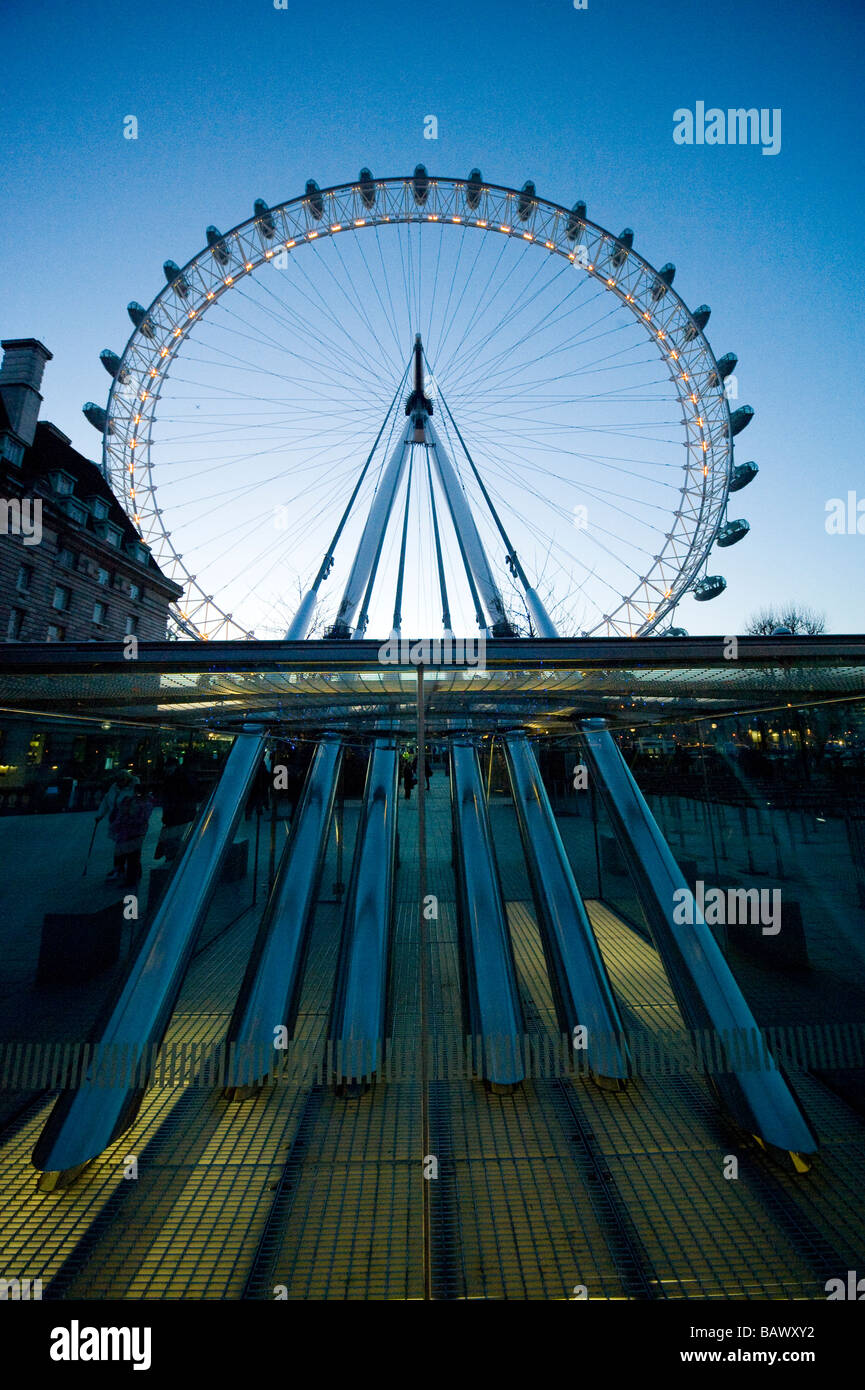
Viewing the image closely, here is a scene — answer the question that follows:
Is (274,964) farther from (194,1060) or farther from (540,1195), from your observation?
(540,1195)

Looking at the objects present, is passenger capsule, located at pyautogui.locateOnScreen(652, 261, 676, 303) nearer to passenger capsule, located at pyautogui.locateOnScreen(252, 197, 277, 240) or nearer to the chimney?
passenger capsule, located at pyautogui.locateOnScreen(252, 197, 277, 240)

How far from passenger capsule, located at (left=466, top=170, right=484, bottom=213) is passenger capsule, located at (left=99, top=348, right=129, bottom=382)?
11060 millimetres

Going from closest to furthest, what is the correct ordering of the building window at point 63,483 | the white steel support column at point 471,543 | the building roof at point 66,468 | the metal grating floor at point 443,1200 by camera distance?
the metal grating floor at point 443,1200 → the white steel support column at point 471,543 → the building roof at point 66,468 → the building window at point 63,483

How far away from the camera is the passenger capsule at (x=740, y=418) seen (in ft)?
54.6

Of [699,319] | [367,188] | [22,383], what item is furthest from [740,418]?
[22,383]

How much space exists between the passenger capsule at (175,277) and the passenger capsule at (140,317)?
1.10 m

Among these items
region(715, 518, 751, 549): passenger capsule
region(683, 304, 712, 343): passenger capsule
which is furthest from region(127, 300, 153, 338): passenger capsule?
region(715, 518, 751, 549): passenger capsule

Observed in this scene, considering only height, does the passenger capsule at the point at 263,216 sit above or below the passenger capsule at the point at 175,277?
above

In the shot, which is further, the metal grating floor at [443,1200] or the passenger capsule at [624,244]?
the passenger capsule at [624,244]

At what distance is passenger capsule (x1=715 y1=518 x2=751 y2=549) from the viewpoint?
56.8ft

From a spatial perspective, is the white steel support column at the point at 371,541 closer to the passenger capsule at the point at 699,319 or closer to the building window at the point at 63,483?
the passenger capsule at the point at 699,319

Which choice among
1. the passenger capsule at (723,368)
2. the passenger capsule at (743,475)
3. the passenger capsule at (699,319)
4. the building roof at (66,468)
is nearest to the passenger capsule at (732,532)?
the passenger capsule at (743,475)

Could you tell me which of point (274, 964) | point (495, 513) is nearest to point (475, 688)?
point (274, 964)
